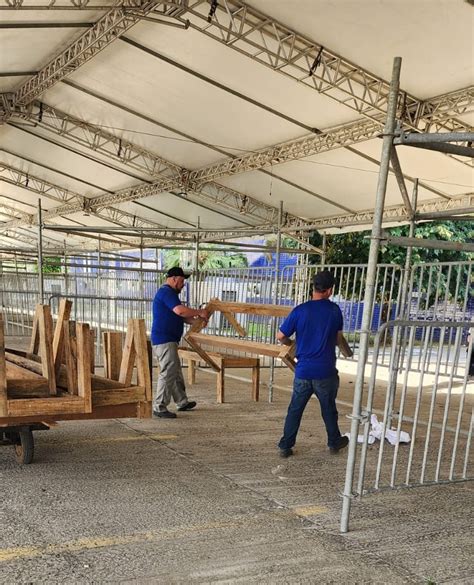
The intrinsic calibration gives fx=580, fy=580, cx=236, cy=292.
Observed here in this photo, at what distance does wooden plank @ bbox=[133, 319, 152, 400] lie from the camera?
198 inches

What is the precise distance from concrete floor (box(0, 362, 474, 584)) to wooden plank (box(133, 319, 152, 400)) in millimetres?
803

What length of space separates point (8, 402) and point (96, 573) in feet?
5.30

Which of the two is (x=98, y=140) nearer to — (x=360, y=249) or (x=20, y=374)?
(x=360, y=249)

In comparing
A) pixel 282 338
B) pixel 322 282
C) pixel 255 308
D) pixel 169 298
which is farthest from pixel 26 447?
pixel 255 308

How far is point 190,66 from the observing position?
12406 millimetres

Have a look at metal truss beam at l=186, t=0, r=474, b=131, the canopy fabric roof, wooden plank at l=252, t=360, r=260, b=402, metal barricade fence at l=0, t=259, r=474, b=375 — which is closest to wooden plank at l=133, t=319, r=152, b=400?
the canopy fabric roof

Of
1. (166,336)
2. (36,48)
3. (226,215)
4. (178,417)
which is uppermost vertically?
(36,48)

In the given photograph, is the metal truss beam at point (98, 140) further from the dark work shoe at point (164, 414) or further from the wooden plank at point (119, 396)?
the wooden plank at point (119, 396)

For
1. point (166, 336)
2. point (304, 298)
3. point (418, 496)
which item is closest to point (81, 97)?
point (304, 298)

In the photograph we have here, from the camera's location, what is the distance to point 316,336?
18.8 ft

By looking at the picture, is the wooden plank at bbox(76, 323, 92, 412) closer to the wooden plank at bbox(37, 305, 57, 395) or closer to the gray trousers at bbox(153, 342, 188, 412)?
the wooden plank at bbox(37, 305, 57, 395)

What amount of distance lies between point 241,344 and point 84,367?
12.2ft

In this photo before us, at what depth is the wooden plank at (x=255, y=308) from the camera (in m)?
7.56

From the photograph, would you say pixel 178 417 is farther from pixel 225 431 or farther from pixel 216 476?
pixel 216 476
